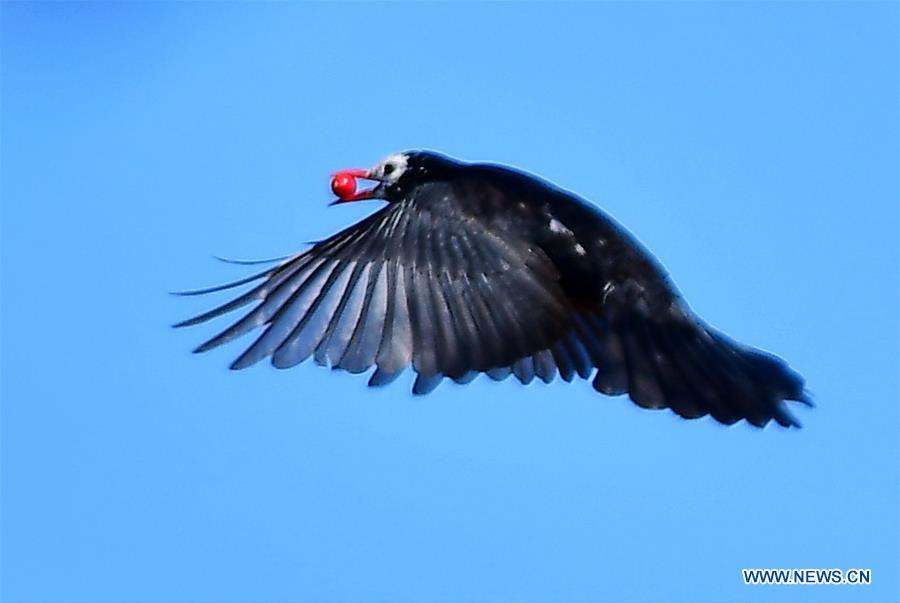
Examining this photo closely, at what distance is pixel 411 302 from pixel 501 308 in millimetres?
355

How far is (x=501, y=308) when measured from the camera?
5.87 m

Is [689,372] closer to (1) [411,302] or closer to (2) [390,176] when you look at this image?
(1) [411,302]

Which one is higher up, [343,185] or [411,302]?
[343,185]

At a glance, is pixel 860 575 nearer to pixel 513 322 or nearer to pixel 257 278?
pixel 513 322

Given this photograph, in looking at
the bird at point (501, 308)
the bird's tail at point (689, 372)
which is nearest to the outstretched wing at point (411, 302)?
the bird at point (501, 308)

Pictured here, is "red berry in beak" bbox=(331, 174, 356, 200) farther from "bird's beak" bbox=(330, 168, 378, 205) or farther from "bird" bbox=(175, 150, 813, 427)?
"bird" bbox=(175, 150, 813, 427)

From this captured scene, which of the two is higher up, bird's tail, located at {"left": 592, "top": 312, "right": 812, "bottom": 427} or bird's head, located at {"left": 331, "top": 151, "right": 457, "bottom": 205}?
bird's head, located at {"left": 331, "top": 151, "right": 457, "bottom": 205}

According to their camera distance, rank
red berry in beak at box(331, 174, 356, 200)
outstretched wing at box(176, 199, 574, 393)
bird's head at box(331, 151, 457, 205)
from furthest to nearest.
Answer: red berry in beak at box(331, 174, 356, 200)
bird's head at box(331, 151, 457, 205)
outstretched wing at box(176, 199, 574, 393)

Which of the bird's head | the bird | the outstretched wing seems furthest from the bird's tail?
the bird's head

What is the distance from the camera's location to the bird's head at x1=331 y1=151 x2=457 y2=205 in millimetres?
6598

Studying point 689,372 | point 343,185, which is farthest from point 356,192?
point 689,372

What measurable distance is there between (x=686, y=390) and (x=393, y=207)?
1399mm

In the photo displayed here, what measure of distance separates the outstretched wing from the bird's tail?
0.26 metres

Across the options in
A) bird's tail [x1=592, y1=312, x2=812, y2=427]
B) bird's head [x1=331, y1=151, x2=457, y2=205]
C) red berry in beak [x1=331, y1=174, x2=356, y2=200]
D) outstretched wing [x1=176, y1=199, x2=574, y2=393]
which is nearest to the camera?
outstretched wing [x1=176, y1=199, x2=574, y2=393]
